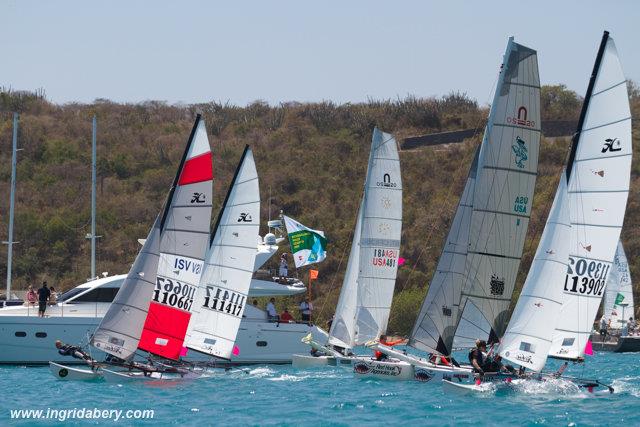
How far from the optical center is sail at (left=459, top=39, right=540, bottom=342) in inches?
1129

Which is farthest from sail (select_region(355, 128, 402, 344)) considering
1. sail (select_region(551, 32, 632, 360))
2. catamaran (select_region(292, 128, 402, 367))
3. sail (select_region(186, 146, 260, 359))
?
sail (select_region(551, 32, 632, 360))

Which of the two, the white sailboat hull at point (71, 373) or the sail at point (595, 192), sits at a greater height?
the sail at point (595, 192)

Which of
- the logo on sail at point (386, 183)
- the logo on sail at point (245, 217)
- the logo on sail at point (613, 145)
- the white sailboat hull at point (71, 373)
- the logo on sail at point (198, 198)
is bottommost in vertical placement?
the white sailboat hull at point (71, 373)

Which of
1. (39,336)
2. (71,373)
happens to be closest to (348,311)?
(39,336)

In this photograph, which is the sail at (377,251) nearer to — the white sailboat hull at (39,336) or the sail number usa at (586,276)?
the white sailboat hull at (39,336)

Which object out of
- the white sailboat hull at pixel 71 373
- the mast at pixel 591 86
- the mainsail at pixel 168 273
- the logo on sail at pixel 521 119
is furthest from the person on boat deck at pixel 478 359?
the white sailboat hull at pixel 71 373

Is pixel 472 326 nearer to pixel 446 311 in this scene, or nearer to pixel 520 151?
pixel 446 311

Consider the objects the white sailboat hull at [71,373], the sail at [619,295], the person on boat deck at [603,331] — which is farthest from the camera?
the sail at [619,295]

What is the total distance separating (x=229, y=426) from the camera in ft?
71.8

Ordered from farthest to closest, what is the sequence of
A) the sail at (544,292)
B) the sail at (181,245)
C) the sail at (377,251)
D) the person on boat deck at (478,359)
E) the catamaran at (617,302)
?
the catamaran at (617,302), the sail at (377,251), the sail at (181,245), the person on boat deck at (478,359), the sail at (544,292)

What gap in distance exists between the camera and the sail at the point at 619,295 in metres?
52.8

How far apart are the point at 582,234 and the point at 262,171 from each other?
49.1m

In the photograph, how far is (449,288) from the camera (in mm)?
29703

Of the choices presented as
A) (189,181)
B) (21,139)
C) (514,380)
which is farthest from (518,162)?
(21,139)
